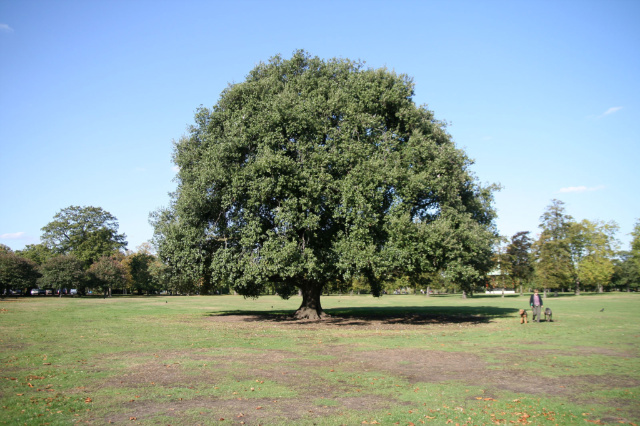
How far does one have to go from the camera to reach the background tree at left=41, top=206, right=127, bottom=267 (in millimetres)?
100750

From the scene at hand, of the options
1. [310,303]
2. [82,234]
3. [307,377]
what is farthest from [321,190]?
[82,234]

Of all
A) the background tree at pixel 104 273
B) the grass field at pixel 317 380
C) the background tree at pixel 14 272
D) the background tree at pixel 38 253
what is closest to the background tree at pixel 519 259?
the grass field at pixel 317 380

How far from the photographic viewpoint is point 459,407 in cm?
963

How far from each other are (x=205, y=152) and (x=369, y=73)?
1501 centimetres

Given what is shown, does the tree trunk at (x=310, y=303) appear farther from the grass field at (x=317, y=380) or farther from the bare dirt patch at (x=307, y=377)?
the bare dirt patch at (x=307, y=377)

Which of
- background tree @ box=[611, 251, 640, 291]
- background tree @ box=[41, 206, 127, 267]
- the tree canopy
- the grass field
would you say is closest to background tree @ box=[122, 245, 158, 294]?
background tree @ box=[41, 206, 127, 267]

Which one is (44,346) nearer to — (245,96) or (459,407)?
(459,407)

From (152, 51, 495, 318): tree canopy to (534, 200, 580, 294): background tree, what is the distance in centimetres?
5747

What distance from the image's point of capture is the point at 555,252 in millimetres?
81375

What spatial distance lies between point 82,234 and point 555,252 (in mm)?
113942

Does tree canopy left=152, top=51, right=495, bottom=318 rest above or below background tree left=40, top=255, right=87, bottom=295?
above

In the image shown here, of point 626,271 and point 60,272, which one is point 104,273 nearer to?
point 60,272

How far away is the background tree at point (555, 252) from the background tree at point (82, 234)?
10183 cm

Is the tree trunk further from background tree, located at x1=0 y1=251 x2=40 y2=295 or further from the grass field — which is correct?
background tree, located at x1=0 y1=251 x2=40 y2=295
